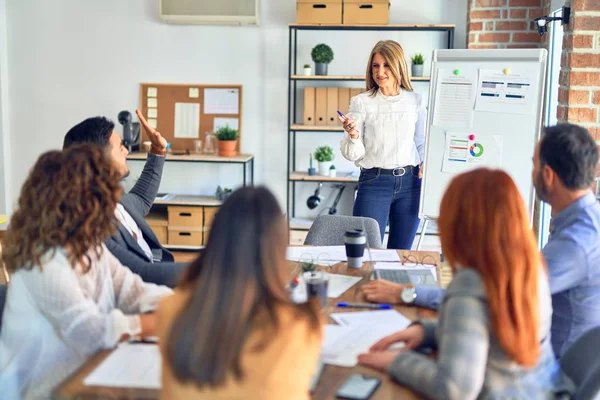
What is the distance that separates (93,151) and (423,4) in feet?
13.8

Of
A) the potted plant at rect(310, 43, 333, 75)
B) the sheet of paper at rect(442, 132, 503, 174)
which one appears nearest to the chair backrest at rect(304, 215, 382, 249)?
the sheet of paper at rect(442, 132, 503, 174)

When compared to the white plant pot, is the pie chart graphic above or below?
above

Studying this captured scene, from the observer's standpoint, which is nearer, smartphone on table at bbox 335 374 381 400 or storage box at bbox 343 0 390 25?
smartphone on table at bbox 335 374 381 400

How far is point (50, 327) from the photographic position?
73.5 inches

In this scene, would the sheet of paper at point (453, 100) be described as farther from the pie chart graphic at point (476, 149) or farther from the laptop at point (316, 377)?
the laptop at point (316, 377)

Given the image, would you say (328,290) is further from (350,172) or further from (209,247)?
(350,172)

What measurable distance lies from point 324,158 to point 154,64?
61.6 inches

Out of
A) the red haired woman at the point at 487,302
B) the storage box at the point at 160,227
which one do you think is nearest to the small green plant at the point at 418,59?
the storage box at the point at 160,227

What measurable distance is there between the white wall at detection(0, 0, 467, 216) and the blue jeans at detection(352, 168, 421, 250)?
6.15 ft

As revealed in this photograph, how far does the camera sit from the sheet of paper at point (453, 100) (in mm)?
3916

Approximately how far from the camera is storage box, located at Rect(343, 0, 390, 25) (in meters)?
5.36

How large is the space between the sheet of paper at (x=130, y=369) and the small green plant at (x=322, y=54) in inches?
154

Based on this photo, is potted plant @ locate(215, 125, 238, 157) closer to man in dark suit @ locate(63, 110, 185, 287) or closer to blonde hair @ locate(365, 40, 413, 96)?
blonde hair @ locate(365, 40, 413, 96)

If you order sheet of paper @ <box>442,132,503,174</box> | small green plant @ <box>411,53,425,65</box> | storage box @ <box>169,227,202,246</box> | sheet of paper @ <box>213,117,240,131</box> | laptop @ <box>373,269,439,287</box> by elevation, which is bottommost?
storage box @ <box>169,227,202,246</box>
